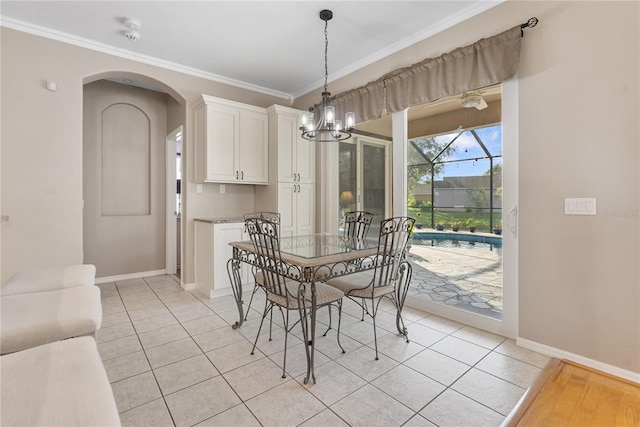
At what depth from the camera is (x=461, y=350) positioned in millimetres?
2225

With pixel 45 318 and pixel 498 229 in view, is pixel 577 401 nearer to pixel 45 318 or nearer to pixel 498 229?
pixel 498 229

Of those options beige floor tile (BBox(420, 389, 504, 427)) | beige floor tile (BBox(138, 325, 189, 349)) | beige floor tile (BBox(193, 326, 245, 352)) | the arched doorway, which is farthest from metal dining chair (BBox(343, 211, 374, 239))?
the arched doorway

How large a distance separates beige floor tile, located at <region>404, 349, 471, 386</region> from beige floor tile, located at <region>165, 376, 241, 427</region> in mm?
1187

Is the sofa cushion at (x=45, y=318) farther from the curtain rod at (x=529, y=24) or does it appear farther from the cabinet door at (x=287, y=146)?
the curtain rod at (x=529, y=24)

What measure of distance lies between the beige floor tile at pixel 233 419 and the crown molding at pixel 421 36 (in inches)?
133

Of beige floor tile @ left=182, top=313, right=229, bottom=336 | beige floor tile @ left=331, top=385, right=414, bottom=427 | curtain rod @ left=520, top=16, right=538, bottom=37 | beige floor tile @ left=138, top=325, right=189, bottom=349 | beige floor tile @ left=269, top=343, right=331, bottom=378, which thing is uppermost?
curtain rod @ left=520, top=16, right=538, bottom=37

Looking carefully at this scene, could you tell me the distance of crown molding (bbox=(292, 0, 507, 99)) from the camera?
2463mm

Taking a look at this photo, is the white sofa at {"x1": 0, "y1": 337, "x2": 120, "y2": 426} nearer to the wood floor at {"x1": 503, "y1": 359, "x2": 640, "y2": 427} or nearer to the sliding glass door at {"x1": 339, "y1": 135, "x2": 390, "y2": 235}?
the wood floor at {"x1": 503, "y1": 359, "x2": 640, "y2": 427}

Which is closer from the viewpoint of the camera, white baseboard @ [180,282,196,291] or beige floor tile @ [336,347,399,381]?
beige floor tile @ [336,347,399,381]

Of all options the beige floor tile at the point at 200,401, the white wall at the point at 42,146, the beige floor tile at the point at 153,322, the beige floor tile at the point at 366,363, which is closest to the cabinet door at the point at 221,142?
the white wall at the point at 42,146

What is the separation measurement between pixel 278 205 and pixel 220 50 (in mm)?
1905

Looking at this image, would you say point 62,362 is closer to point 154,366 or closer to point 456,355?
point 154,366

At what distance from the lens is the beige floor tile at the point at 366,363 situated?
1.93 metres

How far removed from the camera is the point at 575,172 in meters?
2.02
